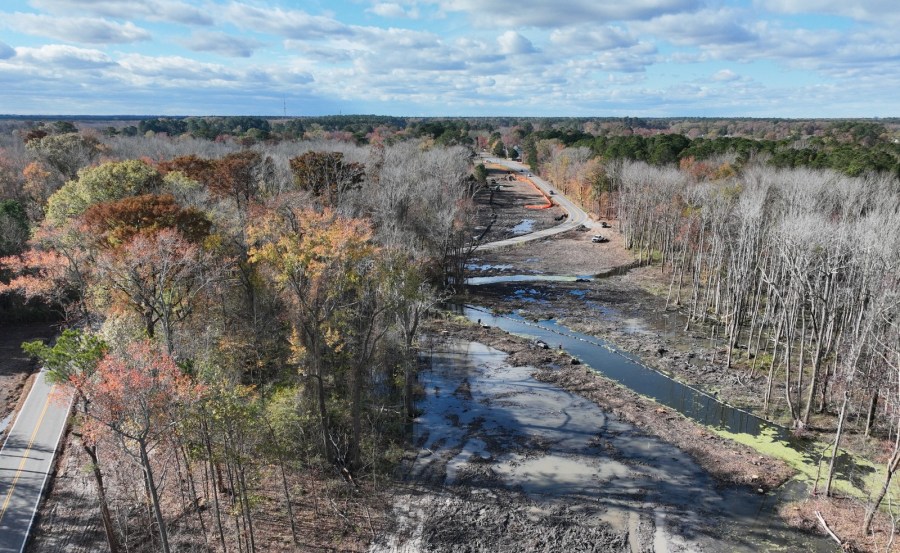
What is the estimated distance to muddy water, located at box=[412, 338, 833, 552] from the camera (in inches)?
899

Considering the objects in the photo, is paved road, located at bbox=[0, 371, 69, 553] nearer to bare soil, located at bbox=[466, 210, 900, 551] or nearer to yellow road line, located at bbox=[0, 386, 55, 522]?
yellow road line, located at bbox=[0, 386, 55, 522]

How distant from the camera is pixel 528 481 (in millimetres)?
26500

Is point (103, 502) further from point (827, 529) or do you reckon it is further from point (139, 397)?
point (827, 529)

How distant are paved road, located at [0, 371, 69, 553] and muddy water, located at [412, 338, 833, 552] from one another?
1565 cm

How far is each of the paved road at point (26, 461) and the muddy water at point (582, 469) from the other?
1565 centimetres

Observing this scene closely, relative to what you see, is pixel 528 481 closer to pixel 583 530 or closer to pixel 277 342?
pixel 583 530

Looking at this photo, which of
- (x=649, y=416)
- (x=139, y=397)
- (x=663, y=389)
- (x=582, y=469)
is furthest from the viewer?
(x=663, y=389)

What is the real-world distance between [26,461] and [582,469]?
27454 millimetres

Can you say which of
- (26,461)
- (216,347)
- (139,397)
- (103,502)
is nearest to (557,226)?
(216,347)

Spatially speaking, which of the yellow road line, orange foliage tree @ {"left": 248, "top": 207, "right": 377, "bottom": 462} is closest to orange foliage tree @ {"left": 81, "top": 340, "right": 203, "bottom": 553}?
orange foliage tree @ {"left": 248, "top": 207, "right": 377, "bottom": 462}

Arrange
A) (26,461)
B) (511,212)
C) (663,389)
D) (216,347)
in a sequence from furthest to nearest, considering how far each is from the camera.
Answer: (511,212) < (663,389) < (216,347) < (26,461)

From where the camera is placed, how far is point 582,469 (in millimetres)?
27344

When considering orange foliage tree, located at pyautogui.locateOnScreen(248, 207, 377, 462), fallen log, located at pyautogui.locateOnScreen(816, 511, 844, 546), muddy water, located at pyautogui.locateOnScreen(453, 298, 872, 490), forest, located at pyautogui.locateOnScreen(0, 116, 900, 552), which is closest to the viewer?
forest, located at pyautogui.locateOnScreen(0, 116, 900, 552)

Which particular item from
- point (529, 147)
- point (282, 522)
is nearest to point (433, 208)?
point (282, 522)
